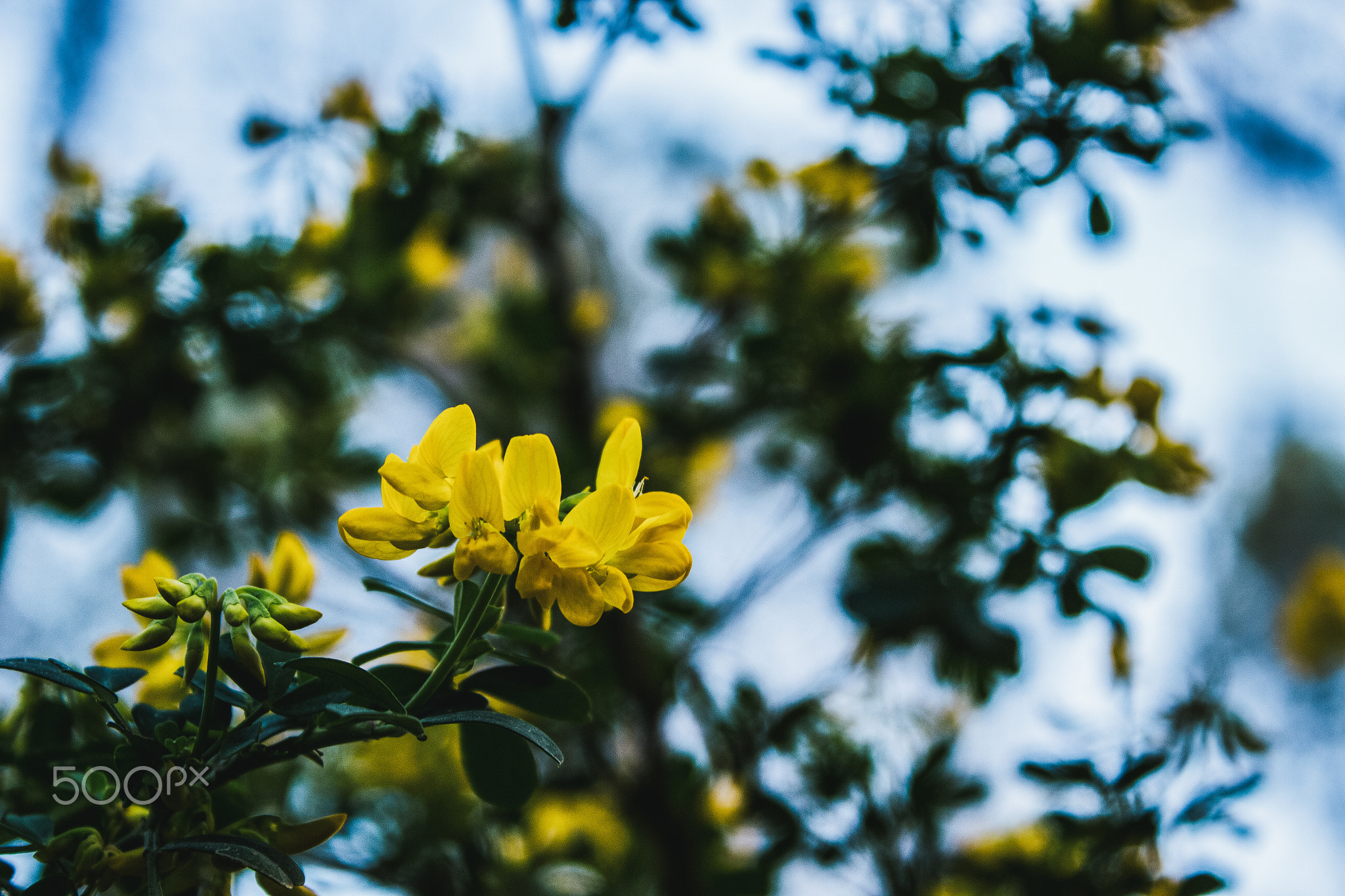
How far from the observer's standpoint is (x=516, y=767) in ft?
1.60

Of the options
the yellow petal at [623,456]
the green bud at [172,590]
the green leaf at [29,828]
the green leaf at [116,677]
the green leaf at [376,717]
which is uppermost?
the yellow petal at [623,456]

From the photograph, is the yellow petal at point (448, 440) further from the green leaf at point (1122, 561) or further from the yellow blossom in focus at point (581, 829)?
the yellow blossom in focus at point (581, 829)

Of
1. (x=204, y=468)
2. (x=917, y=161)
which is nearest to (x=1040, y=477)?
(x=917, y=161)

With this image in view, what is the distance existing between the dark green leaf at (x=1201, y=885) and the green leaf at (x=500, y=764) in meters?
0.46

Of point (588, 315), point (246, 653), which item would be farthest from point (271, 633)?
point (588, 315)

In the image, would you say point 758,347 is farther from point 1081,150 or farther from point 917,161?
point 1081,150

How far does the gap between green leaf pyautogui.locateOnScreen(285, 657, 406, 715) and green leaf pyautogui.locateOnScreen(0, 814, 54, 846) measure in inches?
6.0

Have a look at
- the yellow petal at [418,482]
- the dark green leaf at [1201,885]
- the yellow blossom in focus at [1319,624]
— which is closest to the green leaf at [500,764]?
the yellow petal at [418,482]

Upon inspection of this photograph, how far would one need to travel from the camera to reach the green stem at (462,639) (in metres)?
0.40

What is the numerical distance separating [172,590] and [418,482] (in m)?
0.11

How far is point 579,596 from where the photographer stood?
0.43 m

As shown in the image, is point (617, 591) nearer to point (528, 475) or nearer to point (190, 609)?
point (528, 475)

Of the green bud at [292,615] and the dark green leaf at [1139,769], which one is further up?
the dark green leaf at [1139,769]

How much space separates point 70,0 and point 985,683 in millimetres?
2452
